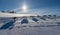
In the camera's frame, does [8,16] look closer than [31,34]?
No

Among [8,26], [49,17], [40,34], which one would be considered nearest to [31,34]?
[40,34]

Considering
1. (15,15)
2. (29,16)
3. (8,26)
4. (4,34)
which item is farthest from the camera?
(29,16)

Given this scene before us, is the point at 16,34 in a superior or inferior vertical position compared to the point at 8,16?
inferior

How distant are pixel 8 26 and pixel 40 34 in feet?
7.29

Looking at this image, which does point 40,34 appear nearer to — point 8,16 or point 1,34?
point 1,34

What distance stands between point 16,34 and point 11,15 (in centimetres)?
547

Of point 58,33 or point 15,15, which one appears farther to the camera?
point 15,15

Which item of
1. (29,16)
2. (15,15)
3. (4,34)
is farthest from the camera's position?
(29,16)

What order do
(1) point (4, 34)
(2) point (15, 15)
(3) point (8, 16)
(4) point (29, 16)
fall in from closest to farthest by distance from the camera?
(1) point (4, 34)
(3) point (8, 16)
(2) point (15, 15)
(4) point (29, 16)

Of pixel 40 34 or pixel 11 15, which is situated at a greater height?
pixel 11 15

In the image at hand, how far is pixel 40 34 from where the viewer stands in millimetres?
6160

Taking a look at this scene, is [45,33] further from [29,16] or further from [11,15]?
[29,16]

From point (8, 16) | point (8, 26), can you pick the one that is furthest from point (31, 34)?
point (8, 16)

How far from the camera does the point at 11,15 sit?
11484mm
